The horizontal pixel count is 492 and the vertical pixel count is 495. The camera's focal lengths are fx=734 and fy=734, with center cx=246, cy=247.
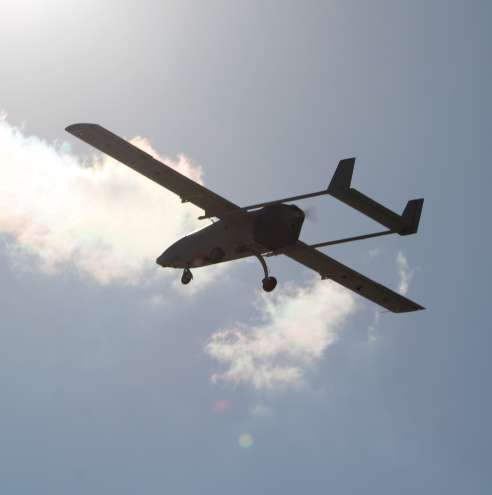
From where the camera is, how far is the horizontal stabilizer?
19750 mm

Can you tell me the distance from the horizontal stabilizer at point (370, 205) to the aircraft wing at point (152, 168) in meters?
4.94

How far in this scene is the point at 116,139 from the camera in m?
23.7

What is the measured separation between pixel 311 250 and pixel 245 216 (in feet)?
13.3

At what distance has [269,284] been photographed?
24.7 metres

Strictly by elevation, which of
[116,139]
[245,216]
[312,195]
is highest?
[116,139]

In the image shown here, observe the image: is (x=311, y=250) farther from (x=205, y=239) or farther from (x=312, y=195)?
(x=312, y=195)

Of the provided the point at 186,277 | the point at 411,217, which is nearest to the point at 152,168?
the point at 186,277

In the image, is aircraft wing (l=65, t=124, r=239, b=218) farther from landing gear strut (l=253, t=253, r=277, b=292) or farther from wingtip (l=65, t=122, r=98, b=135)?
landing gear strut (l=253, t=253, r=277, b=292)

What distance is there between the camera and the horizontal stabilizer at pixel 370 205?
19.8m

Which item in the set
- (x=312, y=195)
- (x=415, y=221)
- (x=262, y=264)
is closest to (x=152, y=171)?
(x=262, y=264)

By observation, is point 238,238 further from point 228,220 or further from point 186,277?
point 186,277

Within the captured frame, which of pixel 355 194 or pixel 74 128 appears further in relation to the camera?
pixel 74 128

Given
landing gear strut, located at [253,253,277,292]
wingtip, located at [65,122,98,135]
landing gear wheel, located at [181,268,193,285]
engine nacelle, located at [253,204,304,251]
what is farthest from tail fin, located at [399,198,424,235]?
wingtip, located at [65,122,98,135]

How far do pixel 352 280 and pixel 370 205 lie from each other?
7965 millimetres
